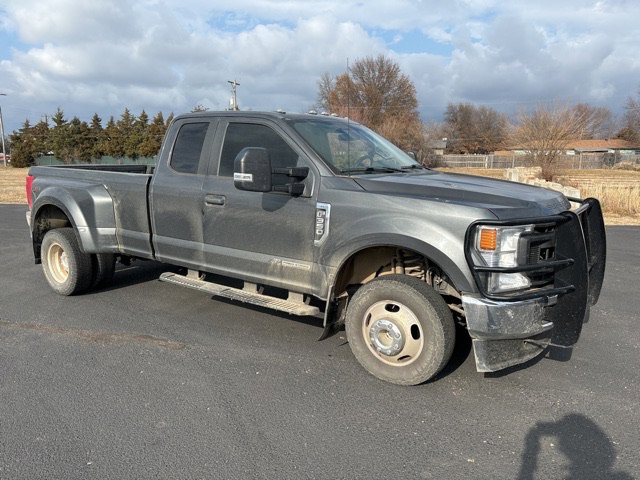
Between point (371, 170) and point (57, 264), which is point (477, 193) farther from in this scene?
point (57, 264)

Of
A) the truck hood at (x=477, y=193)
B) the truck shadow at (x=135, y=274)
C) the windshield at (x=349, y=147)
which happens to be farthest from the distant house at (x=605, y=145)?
the truck hood at (x=477, y=193)

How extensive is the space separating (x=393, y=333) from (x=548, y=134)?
29223mm

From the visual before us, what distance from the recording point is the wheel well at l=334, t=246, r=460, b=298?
4.02m

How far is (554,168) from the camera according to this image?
2891 cm

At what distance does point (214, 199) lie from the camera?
4836 mm

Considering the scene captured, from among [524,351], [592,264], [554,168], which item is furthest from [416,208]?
[554,168]

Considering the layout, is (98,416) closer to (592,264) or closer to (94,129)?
(592,264)

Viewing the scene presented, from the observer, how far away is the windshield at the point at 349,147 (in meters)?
4.48

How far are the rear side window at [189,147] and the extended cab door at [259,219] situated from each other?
25 cm

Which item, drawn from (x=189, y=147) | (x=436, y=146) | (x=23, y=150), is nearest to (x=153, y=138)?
(x=23, y=150)

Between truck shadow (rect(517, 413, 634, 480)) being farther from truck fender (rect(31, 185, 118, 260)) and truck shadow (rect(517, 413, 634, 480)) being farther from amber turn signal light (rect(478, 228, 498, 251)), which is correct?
truck fender (rect(31, 185, 118, 260))

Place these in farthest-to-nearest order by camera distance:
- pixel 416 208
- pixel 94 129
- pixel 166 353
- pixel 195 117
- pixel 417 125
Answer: pixel 94 129, pixel 417 125, pixel 195 117, pixel 166 353, pixel 416 208

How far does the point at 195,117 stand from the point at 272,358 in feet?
8.16

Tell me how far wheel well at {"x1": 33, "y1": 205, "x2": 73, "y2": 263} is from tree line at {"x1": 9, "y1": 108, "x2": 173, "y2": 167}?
51582mm
